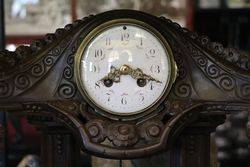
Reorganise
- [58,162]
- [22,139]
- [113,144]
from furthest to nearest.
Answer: [22,139] → [58,162] → [113,144]

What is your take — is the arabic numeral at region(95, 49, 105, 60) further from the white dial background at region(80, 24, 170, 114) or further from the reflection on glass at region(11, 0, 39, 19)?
the reflection on glass at region(11, 0, 39, 19)

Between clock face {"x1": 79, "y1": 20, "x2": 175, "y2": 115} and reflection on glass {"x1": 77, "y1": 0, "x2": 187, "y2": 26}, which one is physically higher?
reflection on glass {"x1": 77, "y1": 0, "x2": 187, "y2": 26}

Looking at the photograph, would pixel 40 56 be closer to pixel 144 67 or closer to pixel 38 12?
pixel 144 67

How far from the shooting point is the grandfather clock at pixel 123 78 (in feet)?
3.39

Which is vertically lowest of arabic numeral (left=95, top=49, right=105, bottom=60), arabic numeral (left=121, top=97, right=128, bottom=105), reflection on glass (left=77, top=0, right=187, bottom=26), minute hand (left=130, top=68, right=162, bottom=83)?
arabic numeral (left=121, top=97, right=128, bottom=105)

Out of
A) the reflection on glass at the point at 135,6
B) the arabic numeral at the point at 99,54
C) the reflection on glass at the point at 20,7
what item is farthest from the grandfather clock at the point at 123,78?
the reflection on glass at the point at 20,7

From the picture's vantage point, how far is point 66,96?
1057mm

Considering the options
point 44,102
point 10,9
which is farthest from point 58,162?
point 10,9

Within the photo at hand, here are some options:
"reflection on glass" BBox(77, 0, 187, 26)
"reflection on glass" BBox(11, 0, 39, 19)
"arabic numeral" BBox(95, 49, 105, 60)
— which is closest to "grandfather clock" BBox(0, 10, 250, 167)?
"arabic numeral" BBox(95, 49, 105, 60)

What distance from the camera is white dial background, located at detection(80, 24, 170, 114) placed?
41.1 inches

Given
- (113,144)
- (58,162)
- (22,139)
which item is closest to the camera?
(113,144)

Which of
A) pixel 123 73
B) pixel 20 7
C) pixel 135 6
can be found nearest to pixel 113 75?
pixel 123 73

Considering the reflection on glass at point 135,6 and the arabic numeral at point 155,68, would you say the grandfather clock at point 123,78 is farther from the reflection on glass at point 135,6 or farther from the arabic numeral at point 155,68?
the reflection on glass at point 135,6

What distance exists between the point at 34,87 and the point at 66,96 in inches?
2.6
